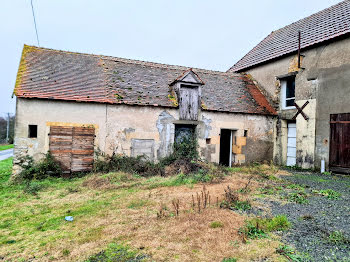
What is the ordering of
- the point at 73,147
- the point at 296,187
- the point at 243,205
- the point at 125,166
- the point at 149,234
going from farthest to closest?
the point at 125,166, the point at 73,147, the point at 296,187, the point at 243,205, the point at 149,234

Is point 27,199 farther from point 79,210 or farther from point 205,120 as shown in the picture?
point 205,120

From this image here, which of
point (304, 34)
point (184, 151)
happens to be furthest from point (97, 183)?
point (304, 34)

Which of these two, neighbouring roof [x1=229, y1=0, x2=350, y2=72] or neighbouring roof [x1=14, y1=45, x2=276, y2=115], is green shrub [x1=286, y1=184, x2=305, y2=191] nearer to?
neighbouring roof [x1=14, y1=45, x2=276, y2=115]

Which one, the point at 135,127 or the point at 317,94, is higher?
the point at 317,94

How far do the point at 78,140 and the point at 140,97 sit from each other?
341 centimetres

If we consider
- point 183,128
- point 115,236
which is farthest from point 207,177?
point 115,236

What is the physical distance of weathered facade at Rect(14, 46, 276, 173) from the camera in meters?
9.48

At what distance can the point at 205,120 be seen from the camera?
11.9 meters

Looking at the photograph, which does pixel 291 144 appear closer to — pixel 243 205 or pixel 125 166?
pixel 243 205

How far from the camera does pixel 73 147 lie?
9.60 meters

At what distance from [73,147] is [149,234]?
6745 millimetres

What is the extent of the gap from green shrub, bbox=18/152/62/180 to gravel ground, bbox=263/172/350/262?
778 cm

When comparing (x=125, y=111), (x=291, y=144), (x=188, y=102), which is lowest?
(x=291, y=144)

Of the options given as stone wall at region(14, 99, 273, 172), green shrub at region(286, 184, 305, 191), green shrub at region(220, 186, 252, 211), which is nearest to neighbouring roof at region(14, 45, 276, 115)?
stone wall at region(14, 99, 273, 172)
